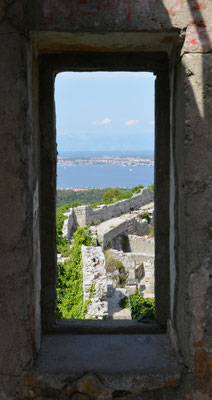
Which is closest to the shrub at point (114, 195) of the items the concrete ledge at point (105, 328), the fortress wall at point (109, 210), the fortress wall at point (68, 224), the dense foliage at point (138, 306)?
the fortress wall at point (109, 210)

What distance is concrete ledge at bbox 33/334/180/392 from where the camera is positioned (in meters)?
2.45

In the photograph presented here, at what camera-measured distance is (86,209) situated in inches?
968

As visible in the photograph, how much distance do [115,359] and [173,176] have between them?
1.21 meters

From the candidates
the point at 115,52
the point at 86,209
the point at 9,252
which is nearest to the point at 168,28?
the point at 115,52

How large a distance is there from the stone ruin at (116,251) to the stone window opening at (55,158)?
452 centimetres

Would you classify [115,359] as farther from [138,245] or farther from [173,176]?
[138,245]

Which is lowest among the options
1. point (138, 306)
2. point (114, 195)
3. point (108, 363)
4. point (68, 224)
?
point (138, 306)

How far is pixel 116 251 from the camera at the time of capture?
20094 mm

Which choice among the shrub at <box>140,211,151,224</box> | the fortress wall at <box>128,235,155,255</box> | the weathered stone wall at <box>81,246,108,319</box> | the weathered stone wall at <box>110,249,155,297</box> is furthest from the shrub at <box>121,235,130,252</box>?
the weathered stone wall at <box>81,246,108,319</box>

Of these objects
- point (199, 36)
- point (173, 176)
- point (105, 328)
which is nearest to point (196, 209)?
point (173, 176)

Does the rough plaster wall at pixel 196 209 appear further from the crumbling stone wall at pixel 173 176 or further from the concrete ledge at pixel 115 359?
the concrete ledge at pixel 115 359

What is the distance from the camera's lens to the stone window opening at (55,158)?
2900mm

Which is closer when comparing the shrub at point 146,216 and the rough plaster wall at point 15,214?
the rough plaster wall at point 15,214

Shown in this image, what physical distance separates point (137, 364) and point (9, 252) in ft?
3.43
